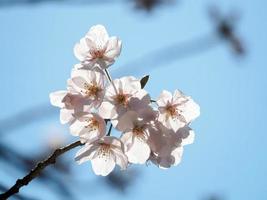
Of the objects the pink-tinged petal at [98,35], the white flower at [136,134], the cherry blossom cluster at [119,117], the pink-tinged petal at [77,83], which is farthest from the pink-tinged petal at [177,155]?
the pink-tinged petal at [98,35]

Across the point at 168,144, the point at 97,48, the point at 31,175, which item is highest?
the point at 97,48

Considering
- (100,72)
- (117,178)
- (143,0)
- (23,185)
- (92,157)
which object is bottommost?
(23,185)

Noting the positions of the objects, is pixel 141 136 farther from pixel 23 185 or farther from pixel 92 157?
pixel 23 185

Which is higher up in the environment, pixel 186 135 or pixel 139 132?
pixel 186 135

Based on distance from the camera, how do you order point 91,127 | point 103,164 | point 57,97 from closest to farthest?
1. point 91,127
2. point 57,97
3. point 103,164

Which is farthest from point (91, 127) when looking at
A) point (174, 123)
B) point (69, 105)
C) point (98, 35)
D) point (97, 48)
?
point (98, 35)

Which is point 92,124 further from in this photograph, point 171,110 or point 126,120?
point 171,110

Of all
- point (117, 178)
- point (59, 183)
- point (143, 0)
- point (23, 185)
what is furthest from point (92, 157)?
point (143, 0)
